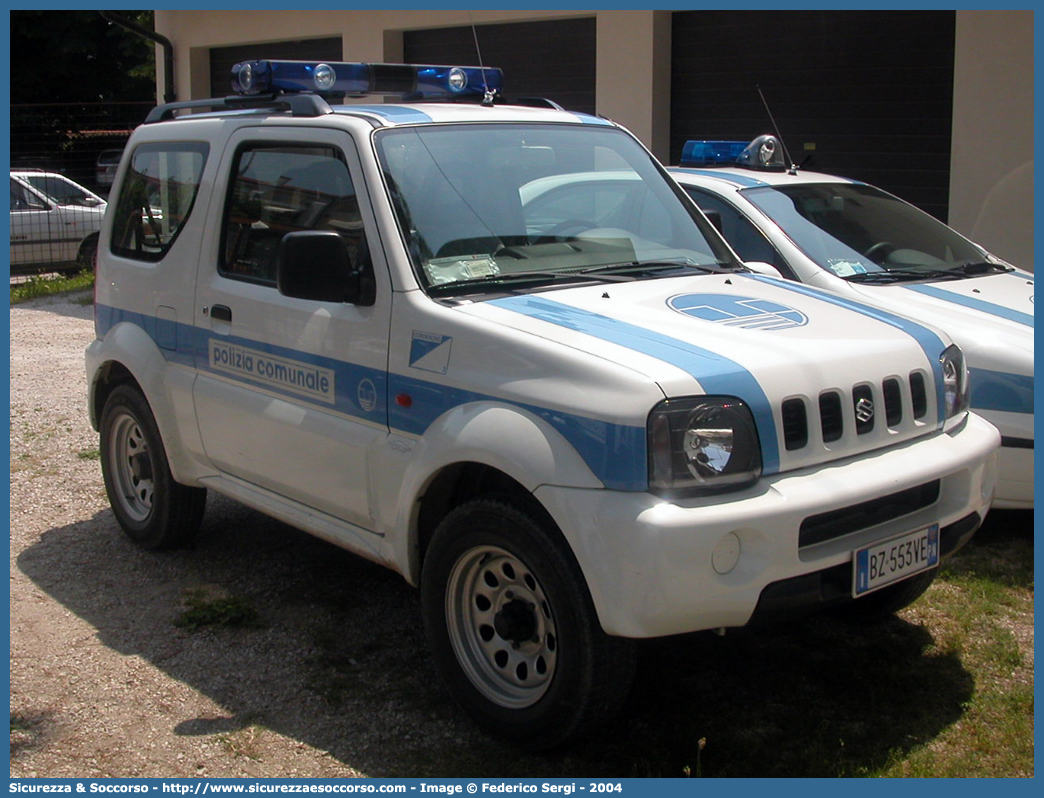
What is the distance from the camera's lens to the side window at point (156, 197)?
523 cm

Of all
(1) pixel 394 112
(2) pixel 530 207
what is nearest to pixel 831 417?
(2) pixel 530 207

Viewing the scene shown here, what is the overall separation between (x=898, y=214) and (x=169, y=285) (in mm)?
4201

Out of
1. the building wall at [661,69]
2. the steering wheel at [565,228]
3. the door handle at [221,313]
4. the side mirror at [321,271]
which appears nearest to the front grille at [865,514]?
the steering wheel at [565,228]

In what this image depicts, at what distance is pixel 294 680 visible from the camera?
433 centimetres

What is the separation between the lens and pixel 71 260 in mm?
17609

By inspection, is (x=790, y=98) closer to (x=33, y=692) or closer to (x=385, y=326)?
(x=385, y=326)

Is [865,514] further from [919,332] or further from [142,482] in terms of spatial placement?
[142,482]

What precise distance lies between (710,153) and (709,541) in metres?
4.98

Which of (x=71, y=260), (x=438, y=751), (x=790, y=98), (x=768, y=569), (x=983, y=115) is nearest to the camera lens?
(x=768, y=569)

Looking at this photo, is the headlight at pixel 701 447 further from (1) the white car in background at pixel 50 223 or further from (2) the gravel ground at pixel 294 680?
(1) the white car in background at pixel 50 223

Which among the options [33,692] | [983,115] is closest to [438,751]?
[33,692]

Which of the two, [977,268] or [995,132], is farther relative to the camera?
[995,132]

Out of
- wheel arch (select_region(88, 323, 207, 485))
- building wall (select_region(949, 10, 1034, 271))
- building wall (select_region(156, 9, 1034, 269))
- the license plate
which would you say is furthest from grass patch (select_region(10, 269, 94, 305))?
the license plate

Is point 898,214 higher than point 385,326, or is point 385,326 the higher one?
point 898,214
